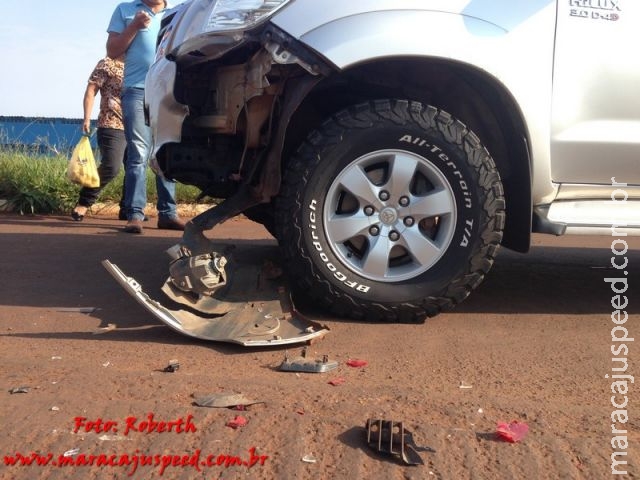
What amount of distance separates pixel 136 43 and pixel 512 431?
18.1ft

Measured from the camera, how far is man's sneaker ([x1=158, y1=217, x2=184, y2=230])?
6.68 metres

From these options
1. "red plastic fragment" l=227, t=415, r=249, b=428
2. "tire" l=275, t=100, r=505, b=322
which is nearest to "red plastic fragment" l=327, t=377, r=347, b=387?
"red plastic fragment" l=227, t=415, r=249, b=428

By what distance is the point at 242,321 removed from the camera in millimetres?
3406

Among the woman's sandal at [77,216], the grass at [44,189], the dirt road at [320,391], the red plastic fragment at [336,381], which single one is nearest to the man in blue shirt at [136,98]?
the woman's sandal at [77,216]

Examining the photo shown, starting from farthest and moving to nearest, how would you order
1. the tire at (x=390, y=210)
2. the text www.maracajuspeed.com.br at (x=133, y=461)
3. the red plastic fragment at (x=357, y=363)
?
1. the tire at (x=390, y=210)
2. the red plastic fragment at (x=357, y=363)
3. the text www.maracajuspeed.com.br at (x=133, y=461)

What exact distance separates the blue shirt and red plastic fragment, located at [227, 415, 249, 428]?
479cm

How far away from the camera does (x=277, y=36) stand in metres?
3.40

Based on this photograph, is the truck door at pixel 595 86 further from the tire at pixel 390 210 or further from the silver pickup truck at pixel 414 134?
the tire at pixel 390 210

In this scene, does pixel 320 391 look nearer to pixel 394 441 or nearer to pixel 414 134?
pixel 394 441

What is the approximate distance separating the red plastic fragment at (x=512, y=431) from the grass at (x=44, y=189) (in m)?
6.29

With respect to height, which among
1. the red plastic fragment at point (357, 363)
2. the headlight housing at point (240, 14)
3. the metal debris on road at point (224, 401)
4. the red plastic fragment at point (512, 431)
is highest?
the headlight housing at point (240, 14)

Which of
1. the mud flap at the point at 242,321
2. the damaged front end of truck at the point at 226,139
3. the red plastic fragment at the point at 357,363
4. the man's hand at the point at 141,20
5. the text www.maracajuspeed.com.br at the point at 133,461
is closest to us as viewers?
the text www.maracajuspeed.com.br at the point at 133,461

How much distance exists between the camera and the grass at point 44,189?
26.8 feet

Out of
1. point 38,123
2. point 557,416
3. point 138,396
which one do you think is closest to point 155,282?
point 138,396
